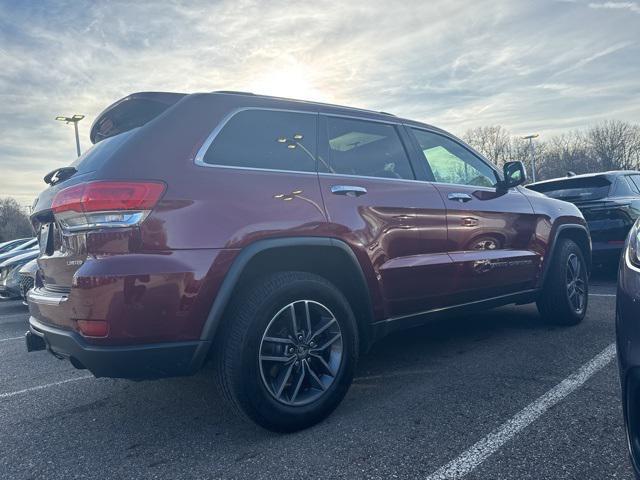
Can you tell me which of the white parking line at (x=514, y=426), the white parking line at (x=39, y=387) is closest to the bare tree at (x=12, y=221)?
the white parking line at (x=39, y=387)

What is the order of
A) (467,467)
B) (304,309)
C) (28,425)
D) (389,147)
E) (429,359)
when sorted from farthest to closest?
(429,359) < (389,147) < (28,425) < (304,309) < (467,467)

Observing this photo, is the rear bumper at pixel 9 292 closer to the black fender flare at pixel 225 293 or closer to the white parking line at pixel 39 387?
the white parking line at pixel 39 387

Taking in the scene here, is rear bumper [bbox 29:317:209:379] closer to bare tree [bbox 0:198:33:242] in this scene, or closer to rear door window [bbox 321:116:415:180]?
rear door window [bbox 321:116:415:180]

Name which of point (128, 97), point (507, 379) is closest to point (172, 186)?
point (128, 97)

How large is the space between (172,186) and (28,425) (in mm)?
1864

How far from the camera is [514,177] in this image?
13.6 feet

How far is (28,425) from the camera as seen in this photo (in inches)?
116

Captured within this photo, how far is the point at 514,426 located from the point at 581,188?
5530mm

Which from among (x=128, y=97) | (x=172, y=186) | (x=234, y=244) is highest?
(x=128, y=97)

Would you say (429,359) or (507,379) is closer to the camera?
(507,379)

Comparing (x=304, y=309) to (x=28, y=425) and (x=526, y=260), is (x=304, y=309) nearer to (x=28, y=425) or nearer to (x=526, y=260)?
(x=28, y=425)

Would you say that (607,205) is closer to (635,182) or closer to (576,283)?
(635,182)

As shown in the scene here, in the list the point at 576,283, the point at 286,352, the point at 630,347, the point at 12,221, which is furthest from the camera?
the point at 12,221

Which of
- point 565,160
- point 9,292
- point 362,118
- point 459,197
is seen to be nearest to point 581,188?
point 459,197
